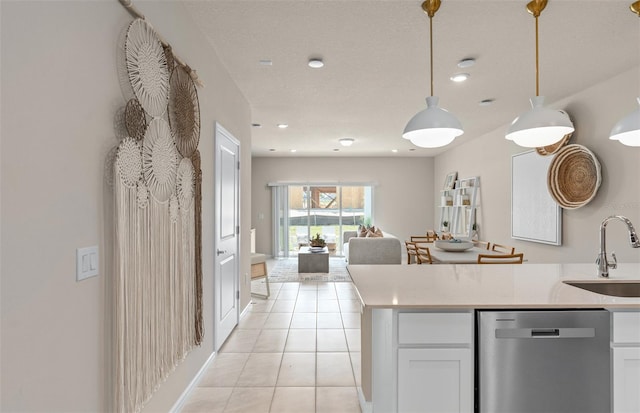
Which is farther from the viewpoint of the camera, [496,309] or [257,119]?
[257,119]

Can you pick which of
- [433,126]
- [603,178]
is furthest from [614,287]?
[603,178]

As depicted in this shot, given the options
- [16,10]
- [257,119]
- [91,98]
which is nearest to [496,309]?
[91,98]

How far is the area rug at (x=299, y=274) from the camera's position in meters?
6.13

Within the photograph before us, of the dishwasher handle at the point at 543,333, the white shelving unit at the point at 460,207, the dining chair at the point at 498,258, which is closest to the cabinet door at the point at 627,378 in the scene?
the dishwasher handle at the point at 543,333

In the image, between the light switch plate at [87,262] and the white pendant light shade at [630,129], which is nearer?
the light switch plate at [87,262]

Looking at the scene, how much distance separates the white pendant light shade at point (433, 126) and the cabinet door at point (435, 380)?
1.08 metres

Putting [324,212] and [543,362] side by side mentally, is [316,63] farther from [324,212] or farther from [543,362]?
[324,212]

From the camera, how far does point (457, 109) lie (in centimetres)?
459

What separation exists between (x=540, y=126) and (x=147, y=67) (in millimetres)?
1988

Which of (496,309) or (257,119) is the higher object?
A: (257,119)

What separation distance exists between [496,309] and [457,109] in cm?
361

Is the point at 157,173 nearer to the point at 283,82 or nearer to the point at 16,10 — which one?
the point at 16,10

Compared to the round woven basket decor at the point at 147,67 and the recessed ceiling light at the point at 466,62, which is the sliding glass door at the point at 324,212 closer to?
the recessed ceiling light at the point at 466,62

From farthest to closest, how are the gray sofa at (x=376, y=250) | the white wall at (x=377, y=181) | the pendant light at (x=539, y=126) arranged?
the white wall at (x=377, y=181), the gray sofa at (x=376, y=250), the pendant light at (x=539, y=126)
